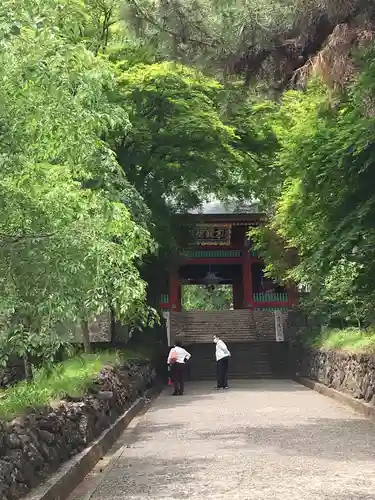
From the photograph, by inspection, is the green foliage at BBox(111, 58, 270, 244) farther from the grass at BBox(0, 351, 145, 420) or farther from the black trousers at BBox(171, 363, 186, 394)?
the grass at BBox(0, 351, 145, 420)

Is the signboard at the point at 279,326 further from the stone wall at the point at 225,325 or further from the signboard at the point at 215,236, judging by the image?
the signboard at the point at 215,236

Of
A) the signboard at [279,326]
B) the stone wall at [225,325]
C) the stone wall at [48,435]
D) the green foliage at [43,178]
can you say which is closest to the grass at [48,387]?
the stone wall at [48,435]

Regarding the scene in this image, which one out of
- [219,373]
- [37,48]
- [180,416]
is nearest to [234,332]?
[219,373]

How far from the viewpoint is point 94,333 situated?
77.5 feet

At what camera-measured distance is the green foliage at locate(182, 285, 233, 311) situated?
58.3 m

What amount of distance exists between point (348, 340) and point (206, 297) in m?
43.5

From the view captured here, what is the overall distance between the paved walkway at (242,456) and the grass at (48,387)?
1.04 m

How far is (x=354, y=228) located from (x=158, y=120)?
34.6 feet

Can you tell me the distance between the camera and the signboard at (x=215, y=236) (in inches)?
1178

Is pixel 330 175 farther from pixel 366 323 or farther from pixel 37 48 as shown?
pixel 366 323

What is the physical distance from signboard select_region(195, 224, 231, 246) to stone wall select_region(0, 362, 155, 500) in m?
18.1

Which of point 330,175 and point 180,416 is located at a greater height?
point 330,175

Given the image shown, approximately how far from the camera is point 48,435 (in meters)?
7.12

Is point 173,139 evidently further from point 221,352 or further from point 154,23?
point 154,23
